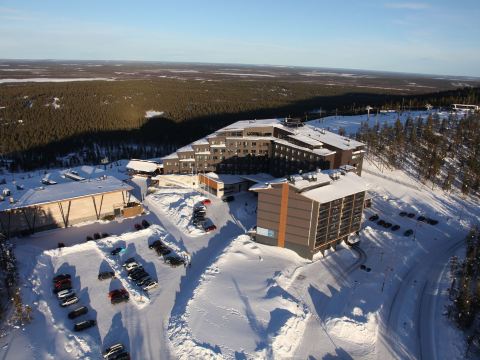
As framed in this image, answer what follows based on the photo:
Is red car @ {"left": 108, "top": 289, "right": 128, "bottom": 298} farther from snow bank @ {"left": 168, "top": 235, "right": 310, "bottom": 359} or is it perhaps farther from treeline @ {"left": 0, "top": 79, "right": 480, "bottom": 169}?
treeline @ {"left": 0, "top": 79, "right": 480, "bottom": 169}

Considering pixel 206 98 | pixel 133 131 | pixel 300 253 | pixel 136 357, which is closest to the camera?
pixel 136 357

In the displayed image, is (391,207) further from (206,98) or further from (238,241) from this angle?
(206,98)

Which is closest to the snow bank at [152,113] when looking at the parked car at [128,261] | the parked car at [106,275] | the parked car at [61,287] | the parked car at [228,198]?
the parked car at [228,198]

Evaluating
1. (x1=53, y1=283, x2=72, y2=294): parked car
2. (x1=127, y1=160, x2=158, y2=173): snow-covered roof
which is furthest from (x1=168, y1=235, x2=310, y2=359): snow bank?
(x1=127, y1=160, x2=158, y2=173): snow-covered roof

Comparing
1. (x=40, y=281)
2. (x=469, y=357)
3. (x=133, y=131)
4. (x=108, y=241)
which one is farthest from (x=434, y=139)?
(x=133, y=131)

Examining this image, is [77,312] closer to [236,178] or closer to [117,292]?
[117,292]

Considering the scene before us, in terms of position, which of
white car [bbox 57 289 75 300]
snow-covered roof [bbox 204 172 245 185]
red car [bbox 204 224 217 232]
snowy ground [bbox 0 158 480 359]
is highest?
snow-covered roof [bbox 204 172 245 185]
